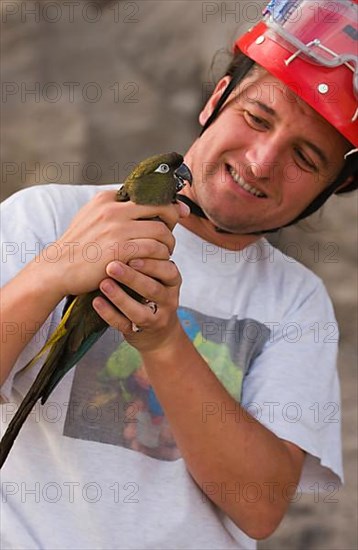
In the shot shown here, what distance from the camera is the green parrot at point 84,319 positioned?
4.06 ft

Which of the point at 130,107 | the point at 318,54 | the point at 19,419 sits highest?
the point at 318,54

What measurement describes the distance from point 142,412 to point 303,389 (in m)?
0.28

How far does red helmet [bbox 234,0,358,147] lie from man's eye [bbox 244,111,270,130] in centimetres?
8

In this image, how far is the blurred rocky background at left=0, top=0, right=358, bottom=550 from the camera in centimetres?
284

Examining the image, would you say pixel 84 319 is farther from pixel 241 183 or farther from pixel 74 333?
pixel 241 183

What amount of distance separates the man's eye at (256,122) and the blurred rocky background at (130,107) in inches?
47.8

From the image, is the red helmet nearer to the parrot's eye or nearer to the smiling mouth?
the smiling mouth

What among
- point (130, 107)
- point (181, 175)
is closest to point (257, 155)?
point (181, 175)

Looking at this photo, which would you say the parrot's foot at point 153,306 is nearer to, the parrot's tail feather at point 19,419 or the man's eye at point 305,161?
the parrot's tail feather at point 19,419

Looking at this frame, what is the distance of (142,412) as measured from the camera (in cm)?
147

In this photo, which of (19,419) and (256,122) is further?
(256,122)

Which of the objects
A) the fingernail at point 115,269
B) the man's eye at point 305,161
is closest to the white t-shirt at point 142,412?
the fingernail at point 115,269

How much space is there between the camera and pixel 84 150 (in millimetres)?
3039

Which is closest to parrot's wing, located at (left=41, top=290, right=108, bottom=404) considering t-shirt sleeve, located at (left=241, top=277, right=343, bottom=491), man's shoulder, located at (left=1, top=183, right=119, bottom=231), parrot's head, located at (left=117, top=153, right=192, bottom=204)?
parrot's head, located at (left=117, top=153, right=192, bottom=204)
